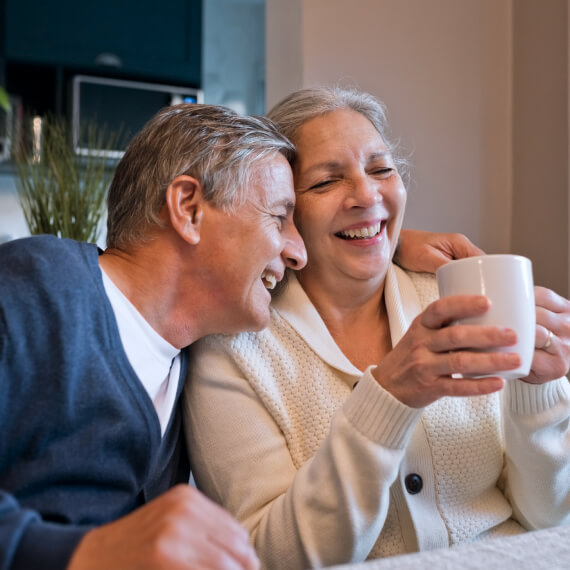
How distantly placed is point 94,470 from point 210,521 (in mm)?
346

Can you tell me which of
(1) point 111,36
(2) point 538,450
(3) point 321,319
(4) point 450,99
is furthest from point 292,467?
(1) point 111,36

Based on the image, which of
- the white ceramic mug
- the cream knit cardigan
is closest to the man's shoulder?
the cream knit cardigan

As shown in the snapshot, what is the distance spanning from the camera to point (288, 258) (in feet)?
4.03

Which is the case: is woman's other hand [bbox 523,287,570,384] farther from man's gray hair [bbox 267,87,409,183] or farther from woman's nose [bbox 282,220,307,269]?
man's gray hair [bbox 267,87,409,183]

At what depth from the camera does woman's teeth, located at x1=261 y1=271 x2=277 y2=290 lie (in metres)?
1.21

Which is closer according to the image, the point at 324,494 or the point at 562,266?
the point at 324,494

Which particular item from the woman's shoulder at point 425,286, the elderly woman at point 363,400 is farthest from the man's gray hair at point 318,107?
the woman's shoulder at point 425,286

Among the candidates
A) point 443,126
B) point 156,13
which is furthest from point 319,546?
point 156,13

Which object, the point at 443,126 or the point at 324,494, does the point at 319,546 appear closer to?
the point at 324,494

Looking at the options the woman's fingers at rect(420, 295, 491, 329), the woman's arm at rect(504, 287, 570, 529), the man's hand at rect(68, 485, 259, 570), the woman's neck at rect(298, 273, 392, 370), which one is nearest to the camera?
the man's hand at rect(68, 485, 259, 570)

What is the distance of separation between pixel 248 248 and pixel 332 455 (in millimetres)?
347

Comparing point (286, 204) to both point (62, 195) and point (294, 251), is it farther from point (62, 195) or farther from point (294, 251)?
point (62, 195)

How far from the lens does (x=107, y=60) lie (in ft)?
11.6

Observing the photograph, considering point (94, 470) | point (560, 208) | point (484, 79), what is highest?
point (484, 79)
